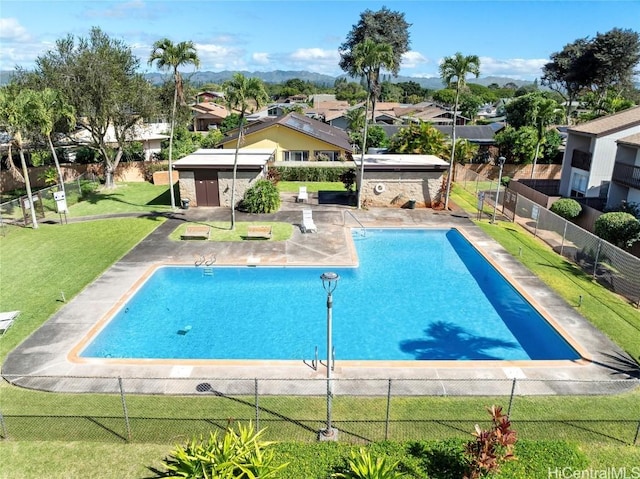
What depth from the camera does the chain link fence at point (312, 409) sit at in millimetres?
10055

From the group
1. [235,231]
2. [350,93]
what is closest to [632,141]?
[235,231]

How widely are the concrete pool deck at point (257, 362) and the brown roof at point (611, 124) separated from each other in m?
14.9

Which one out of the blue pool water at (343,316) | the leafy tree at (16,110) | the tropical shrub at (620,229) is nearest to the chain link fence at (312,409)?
the blue pool water at (343,316)

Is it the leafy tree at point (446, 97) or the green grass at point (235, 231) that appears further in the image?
the leafy tree at point (446, 97)

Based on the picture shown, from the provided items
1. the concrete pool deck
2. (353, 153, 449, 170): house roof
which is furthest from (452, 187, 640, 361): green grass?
(353, 153, 449, 170): house roof

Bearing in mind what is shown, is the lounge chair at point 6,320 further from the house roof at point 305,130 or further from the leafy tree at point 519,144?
the leafy tree at point 519,144

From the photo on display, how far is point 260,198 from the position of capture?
95.0 feet

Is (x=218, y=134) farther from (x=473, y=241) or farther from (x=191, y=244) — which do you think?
(x=473, y=241)

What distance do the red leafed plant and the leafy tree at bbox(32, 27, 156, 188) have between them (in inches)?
1272

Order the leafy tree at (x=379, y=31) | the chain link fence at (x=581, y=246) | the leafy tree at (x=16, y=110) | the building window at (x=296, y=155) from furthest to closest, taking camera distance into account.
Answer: the leafy tree at (x=379, y=31) → the building window at (x=296, y=155) → the leafy tree at (x=16, y=110) → the chain link fence at (x=581, y=246)

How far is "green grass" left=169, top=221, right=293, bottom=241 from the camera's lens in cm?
2425

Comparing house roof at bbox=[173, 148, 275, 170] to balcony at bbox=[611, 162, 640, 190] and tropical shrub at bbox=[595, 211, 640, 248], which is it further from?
balcony at bbox=[611, 162, 640, 190]

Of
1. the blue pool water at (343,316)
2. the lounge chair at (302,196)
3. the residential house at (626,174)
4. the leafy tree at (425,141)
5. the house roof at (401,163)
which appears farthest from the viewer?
the leafy tree at (425,141)

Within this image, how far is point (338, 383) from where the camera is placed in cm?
1210
